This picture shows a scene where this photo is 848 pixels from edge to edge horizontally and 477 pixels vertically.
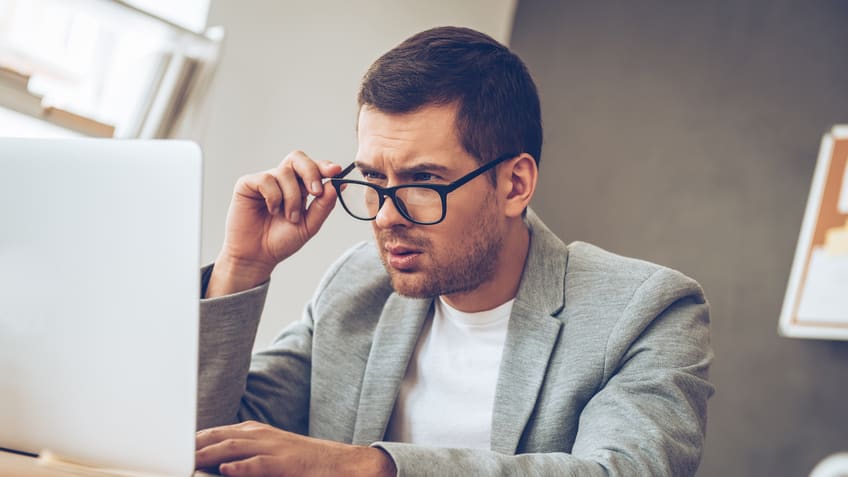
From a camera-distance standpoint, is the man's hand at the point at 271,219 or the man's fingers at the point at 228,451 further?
the man's hand at the point at 271,219

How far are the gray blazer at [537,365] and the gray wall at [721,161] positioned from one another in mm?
1660

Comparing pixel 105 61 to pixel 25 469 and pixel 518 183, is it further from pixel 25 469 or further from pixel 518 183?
pixel 25 469

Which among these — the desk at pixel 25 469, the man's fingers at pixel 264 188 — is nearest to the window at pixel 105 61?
the man's fingers at pixel 264 188

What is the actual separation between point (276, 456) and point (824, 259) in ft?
8.23

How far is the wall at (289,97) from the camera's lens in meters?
2.67

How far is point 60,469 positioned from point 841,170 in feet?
9.15

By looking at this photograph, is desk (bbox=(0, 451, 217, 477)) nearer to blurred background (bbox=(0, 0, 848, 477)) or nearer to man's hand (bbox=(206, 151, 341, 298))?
man's hand (bbox=(206, 151, 341, 298))

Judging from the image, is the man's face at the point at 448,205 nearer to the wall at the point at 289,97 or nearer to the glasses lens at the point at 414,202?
the glasses lens at the point at 414,202

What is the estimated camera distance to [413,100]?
146cm

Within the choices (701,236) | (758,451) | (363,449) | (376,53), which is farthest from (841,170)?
(363,449)

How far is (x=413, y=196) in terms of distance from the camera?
1.44 m

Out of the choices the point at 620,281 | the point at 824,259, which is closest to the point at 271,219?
the point at 620,281

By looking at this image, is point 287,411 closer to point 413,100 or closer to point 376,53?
point 413,100

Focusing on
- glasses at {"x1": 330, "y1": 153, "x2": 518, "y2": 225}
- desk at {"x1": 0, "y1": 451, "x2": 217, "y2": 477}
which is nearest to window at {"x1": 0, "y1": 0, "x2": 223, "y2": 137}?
glasses at {"x1": 330, "y1": 153, "x2": 518, "y2": 225}
